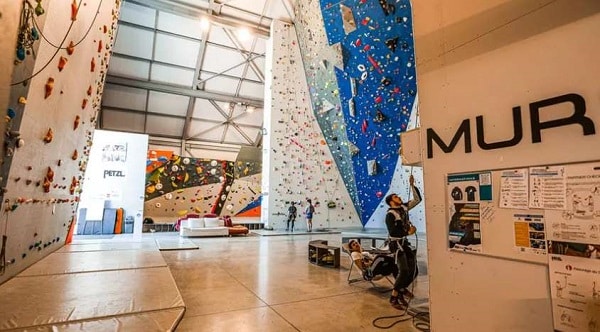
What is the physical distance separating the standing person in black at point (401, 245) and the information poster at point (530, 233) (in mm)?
1367

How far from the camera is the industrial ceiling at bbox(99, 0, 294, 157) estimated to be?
1123 cm

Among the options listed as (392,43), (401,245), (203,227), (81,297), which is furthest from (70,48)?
(392,43)

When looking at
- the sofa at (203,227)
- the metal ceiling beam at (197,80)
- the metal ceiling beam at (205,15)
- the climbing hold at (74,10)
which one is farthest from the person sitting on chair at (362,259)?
the metal ceiling beam at (197,80)

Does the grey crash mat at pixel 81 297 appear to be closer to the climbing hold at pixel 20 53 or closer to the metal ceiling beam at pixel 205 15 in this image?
the climbing hold at pixel 20 53

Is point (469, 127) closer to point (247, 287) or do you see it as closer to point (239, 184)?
point (247, 287)

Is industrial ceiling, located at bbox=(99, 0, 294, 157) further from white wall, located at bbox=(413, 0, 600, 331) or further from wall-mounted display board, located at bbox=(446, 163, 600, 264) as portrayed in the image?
wall-mounted display board, located at bbox=(446, 163, 600, 264)

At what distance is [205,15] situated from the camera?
1087cm

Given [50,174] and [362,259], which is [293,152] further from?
[50,174]

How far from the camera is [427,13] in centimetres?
215

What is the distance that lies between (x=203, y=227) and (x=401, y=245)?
6.77 metres

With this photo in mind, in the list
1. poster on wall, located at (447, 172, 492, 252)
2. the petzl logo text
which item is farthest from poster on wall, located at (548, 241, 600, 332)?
the petzl logo text

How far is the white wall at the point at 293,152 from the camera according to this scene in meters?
10.4

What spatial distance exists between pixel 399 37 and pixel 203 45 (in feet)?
28.6

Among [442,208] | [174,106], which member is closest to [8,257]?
[442,208]
